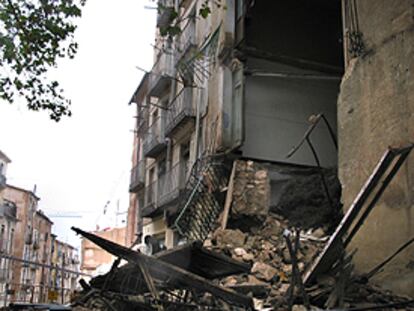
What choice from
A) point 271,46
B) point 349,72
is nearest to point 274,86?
point 271,46

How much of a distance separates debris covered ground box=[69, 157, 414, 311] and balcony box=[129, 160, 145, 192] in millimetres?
13661

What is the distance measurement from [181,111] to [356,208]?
1169 centimetres

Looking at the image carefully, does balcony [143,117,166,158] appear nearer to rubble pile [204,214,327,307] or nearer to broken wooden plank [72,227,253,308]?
rubble pile [204,214,327,307]

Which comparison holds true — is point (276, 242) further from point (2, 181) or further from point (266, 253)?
point (2, 181)

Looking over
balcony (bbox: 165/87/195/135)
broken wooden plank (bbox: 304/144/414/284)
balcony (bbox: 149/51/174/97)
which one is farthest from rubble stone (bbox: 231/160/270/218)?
balcony (bbox: 149/51/174/97)

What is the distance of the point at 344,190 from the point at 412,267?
6.27ft

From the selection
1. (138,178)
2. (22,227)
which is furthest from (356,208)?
(22,227)

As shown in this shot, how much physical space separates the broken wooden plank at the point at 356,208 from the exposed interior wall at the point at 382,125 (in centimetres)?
48

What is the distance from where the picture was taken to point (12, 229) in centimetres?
5519

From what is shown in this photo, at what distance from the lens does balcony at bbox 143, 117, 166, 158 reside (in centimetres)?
2080

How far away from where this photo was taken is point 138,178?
25.1 meters

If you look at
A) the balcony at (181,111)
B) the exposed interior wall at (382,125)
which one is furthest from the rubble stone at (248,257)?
the balcony at (181,111)

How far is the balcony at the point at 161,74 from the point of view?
21422 millimetres

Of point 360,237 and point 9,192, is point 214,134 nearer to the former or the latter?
point 360,237
